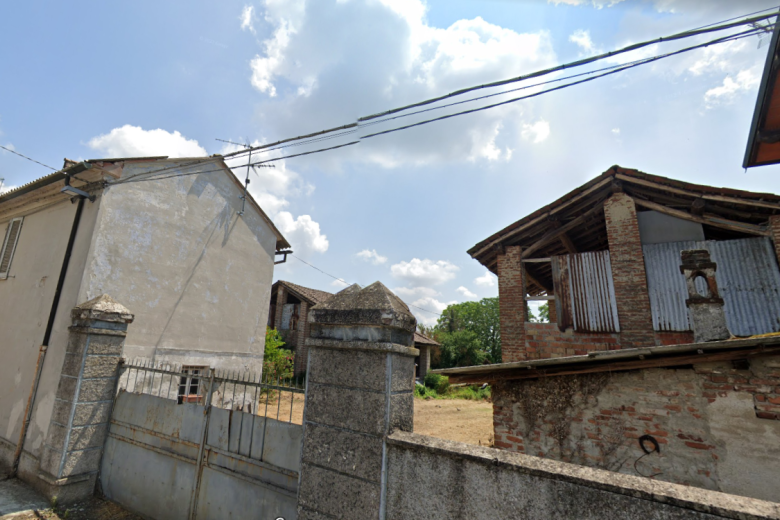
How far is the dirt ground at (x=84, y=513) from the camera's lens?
5.00 m

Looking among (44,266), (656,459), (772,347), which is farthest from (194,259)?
(772,347)

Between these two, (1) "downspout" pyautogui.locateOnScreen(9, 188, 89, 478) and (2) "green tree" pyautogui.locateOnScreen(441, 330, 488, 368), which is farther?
(2) "green tree" pyautogui.locateOnScreen(441, 330, 488, 368)

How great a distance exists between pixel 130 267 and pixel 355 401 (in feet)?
24.0

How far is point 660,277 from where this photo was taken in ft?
26.1

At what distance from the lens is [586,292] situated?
862cm

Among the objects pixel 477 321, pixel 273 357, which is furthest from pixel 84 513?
pixel 477 321

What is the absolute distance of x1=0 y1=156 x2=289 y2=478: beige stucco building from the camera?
23.4ft

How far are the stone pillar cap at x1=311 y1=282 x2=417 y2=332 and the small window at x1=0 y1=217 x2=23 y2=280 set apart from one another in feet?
33.5

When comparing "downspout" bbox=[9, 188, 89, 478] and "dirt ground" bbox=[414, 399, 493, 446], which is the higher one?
"downspout" bbox=[9, 188, 89, 478]

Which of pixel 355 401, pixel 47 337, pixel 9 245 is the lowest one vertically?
pixel 355 401

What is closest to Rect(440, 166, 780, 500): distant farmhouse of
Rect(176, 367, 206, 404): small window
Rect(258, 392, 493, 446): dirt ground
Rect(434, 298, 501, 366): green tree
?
Rect(258, 392, 493, 446): dirt ground

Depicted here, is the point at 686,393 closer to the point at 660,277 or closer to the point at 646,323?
the point at 646,323

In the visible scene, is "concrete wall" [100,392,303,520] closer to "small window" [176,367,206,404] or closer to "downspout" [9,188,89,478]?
"small window" [176,367,206,404]

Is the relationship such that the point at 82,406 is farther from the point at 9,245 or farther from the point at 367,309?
the point at 9,245
